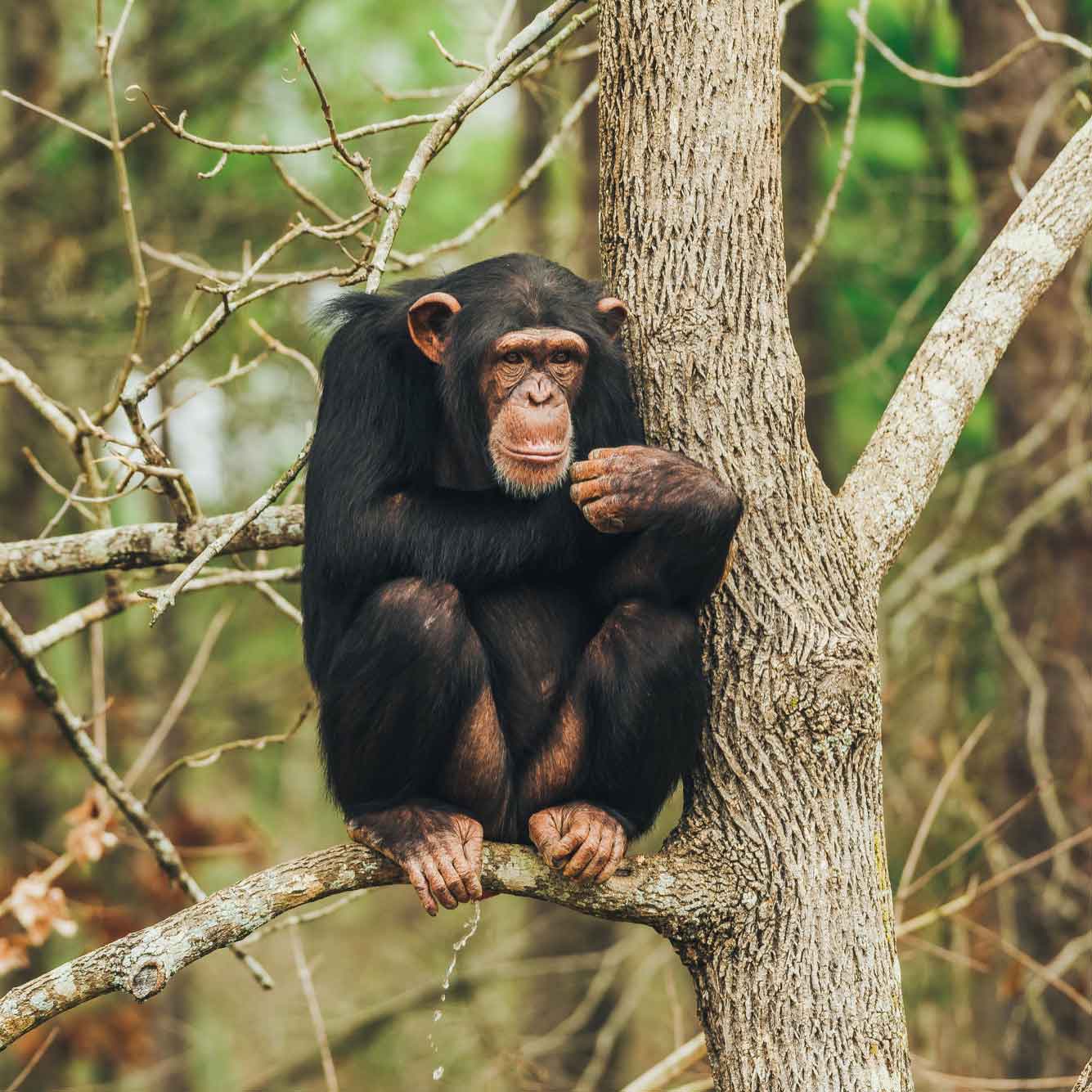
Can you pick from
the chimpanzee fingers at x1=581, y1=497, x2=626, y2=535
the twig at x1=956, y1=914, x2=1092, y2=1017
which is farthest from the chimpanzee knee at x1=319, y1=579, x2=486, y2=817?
the twig at x1=956, y1=914, x2=1092, y2=1017

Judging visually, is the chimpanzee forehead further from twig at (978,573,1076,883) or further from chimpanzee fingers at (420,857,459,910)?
twig at (978,573,1076,883)

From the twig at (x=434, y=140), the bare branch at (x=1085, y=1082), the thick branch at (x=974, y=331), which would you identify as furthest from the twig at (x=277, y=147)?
the bare branch at (x=1085, y=1082)

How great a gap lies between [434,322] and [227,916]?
1.81 metres

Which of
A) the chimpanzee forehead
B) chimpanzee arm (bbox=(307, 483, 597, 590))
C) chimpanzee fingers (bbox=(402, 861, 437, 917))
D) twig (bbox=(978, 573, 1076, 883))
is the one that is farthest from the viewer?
twig (bbox=(978, 573, 1076, 883))

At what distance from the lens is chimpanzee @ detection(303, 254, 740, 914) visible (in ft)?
10.8

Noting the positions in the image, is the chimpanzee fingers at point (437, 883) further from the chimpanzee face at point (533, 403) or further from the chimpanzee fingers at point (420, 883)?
the chimpanzee face at point (533, 403)

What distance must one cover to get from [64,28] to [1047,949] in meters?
9.33

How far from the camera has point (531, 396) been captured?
3.76 meters

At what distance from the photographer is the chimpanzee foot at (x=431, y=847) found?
3127 mm

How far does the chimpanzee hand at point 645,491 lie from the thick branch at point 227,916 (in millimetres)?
851

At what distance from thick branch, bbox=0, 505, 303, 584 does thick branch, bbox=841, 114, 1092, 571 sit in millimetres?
1728

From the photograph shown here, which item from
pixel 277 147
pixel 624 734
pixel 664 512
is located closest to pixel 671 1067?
pixel 624 734

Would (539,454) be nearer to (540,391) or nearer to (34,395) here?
(540,391)

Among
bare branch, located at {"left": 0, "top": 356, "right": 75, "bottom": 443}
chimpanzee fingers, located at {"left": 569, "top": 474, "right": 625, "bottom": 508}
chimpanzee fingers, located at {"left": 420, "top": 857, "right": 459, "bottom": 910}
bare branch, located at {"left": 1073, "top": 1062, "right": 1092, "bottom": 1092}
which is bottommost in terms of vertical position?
bare branch, located at {"left": 1073, "top": 1062, "right": 1092, "bottom": 1092}
